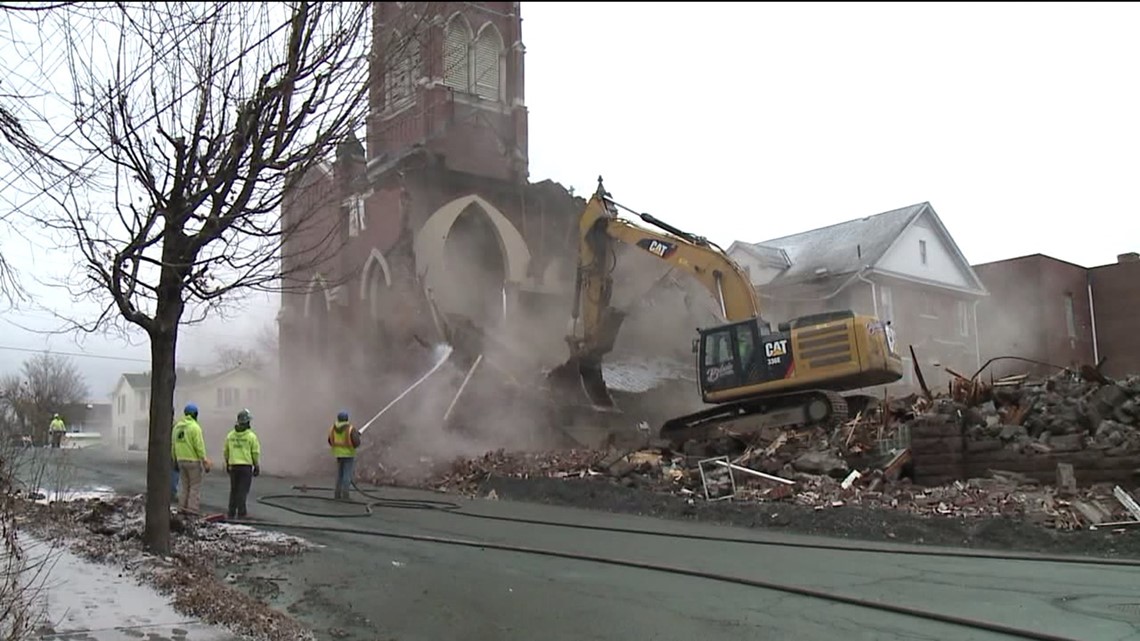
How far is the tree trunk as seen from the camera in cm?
847

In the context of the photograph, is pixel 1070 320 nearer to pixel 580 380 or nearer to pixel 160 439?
pixel 580 380

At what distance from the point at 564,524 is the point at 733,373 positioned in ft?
26.2

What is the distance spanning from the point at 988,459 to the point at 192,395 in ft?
156

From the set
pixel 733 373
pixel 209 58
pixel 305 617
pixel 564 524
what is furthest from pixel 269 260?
pixel 733 373

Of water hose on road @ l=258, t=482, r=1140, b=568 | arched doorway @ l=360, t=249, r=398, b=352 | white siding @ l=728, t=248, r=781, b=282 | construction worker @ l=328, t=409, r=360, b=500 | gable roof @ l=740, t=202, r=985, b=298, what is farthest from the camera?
white siding @ l=728, t=248, r=781, b=282

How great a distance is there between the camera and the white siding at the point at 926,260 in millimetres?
36312

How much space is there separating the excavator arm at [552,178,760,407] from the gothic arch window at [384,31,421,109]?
43.4 feet

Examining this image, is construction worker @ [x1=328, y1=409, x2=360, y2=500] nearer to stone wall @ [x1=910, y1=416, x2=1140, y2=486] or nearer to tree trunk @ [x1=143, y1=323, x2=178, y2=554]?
tree trunk @ [x1=143, y1=323, x2=178, y2=554]

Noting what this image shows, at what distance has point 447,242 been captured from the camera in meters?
31.7

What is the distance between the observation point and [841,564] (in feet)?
31.7

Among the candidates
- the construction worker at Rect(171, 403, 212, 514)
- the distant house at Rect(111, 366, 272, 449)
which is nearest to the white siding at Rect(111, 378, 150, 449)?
the distant house at Rect(111, 366, 272, 449)

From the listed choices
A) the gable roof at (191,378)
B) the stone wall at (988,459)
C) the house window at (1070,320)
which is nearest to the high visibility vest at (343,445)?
the stone wall at (988,459)

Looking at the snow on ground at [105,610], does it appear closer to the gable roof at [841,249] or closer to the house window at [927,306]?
the gable roof at [841,249]

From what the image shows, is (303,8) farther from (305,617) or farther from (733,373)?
(733,373)
